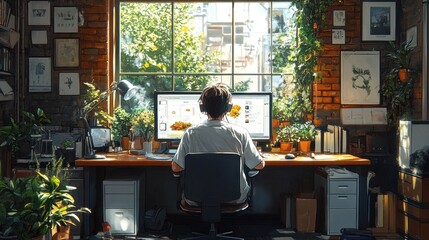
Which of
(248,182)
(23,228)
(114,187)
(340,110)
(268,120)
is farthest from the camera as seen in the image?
(340,110)

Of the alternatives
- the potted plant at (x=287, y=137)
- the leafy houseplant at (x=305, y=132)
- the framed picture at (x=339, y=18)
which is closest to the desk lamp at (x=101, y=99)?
the potted plant at (x=287, y=137)

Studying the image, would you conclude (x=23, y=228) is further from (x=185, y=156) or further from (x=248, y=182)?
(x=248, y=182)

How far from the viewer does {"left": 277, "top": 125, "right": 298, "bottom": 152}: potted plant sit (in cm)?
549

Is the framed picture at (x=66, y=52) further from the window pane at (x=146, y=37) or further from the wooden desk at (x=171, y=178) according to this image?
the wooden desk at (x=171, y=178)

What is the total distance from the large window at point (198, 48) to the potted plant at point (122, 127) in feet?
1.22

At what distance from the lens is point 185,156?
13.3 feet

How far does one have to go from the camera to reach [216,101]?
4344mm

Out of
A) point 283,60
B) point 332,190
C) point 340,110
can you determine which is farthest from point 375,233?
point 283,60

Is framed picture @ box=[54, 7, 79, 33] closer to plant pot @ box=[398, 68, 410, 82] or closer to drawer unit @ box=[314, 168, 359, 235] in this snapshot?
drawer unit @ box=[314, 168, 359, 235]

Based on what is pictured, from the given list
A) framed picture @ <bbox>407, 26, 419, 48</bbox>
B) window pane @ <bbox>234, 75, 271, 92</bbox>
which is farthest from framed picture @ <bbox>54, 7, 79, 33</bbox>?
framed picture @ <bbox>407, 26, 419, 48</bbox>

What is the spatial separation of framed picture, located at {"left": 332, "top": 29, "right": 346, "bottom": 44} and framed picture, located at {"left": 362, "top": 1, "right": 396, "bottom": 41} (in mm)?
179

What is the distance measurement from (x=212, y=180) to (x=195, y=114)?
1.31 metres

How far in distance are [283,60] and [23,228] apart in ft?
9.73

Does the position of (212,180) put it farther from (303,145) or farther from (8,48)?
(8,48)
